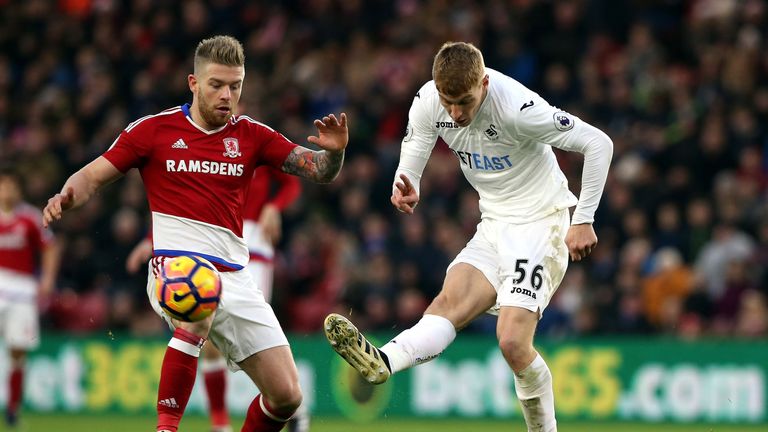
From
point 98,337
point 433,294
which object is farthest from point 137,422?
point 433,294

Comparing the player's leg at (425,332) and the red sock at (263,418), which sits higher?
the player's leg at (425,332)

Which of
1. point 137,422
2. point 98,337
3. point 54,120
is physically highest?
point 54,120

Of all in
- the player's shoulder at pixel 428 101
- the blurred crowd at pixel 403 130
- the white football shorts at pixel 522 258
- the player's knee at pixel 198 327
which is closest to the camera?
the player's knee at pixel 198 327

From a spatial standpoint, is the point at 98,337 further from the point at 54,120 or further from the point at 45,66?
the point at 45,66

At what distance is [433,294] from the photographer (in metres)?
14.7

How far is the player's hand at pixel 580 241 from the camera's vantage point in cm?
710

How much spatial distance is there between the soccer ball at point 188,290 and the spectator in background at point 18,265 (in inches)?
249

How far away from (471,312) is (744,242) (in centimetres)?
703

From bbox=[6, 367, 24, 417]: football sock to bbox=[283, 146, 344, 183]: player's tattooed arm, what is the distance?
6.02 metres

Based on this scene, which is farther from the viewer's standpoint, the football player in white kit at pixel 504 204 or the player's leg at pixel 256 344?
the football player in white kit at pixel 504 204

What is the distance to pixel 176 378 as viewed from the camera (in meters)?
6.84

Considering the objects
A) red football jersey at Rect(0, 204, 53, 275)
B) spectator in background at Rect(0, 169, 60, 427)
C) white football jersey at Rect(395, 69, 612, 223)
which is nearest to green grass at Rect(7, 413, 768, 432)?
spectator in background at Rect(0, 169, 60, 427)

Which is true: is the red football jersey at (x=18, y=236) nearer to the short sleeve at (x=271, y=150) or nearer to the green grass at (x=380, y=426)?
the green grass at (x=380, y=426)

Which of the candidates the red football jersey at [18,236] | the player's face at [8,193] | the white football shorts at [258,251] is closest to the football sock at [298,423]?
the white football shorts at [258,251]
